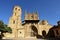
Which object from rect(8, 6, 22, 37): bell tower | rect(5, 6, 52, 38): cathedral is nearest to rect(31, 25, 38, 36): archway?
rect(5, 6, 52, 38): cathedral

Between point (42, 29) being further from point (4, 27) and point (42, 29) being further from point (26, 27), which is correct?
point (4, 27)

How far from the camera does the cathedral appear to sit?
50.6m

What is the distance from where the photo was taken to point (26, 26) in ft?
169

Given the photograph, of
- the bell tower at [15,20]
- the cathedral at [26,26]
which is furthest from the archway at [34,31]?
the bell tower at [15,20]

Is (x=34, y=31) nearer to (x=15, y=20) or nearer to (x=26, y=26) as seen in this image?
(x=26, y=26)

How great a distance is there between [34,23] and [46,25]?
669cm

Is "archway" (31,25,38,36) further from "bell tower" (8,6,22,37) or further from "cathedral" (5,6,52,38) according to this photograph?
"bell tower" (8,6,22,37)

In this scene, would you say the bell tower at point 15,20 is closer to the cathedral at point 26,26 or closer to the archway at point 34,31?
the cathedral at point 26,26

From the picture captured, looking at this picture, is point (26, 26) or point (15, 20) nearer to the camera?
point (26, 26)

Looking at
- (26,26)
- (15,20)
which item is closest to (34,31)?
(26,26)

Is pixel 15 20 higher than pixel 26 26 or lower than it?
higher

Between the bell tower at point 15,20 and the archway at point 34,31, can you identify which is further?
the bell tower at point 15,20

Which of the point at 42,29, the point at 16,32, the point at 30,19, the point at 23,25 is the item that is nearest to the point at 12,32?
the point at 16,32

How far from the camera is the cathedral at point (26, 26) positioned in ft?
166
